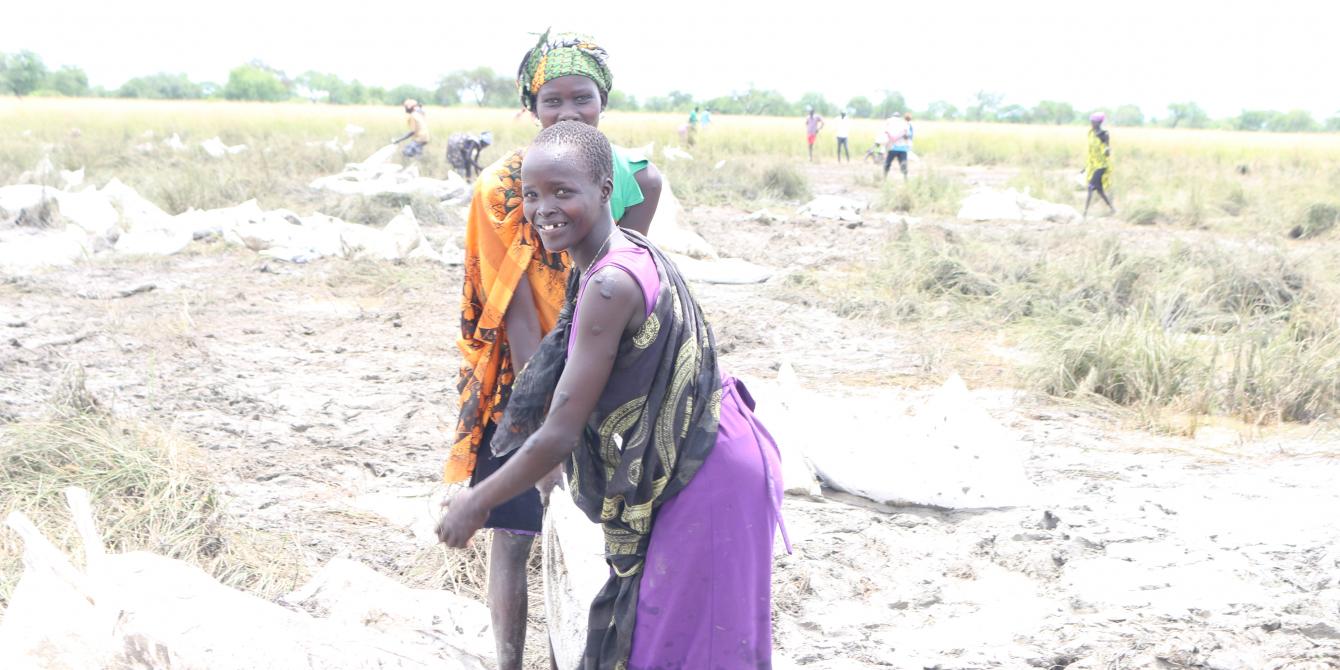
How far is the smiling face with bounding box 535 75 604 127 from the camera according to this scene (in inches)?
74.7

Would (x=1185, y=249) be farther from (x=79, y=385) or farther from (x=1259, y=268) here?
(x=79, y=385)

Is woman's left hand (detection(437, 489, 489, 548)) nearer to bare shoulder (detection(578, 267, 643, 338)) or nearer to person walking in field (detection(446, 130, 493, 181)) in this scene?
bare shoulder (detection(578, 267, 643, 338))

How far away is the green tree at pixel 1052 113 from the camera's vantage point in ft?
234

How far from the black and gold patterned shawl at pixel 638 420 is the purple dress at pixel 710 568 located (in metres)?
0.03

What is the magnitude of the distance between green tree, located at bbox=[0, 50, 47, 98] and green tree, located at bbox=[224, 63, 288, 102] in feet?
32.3


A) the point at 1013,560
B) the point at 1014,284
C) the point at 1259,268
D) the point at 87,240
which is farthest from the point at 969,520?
the point at 87,240

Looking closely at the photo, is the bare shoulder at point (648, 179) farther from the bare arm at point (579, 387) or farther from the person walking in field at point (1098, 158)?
the person walking in field at point (1098, 158)

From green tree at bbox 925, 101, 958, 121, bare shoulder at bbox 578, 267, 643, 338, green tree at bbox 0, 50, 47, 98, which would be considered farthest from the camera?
green tree at bbox 925, 101, 958, 121

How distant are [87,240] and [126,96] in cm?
6219

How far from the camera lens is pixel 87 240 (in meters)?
7.95

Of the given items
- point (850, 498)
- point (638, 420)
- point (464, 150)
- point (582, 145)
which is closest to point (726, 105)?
point (464, 150)

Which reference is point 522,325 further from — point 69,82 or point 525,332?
point 69,82

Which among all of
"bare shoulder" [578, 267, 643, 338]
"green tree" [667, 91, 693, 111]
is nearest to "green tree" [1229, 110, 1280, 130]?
"green tree" [667, 91, 693, 111]

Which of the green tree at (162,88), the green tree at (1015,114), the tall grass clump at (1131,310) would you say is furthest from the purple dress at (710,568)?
the green tree at (1015,114)
